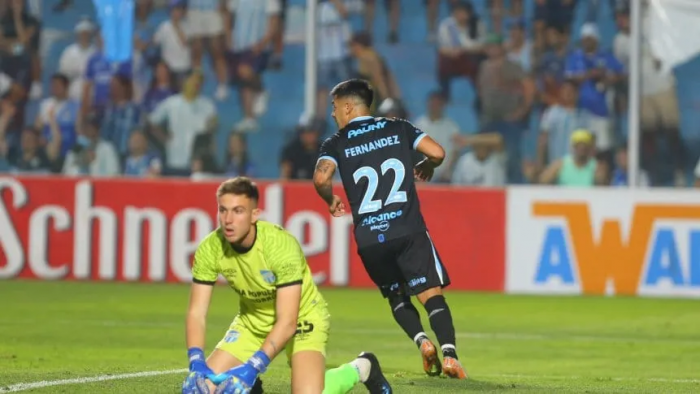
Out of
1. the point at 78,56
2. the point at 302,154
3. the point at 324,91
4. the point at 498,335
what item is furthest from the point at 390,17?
the point at 498,335

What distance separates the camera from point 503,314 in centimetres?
1390

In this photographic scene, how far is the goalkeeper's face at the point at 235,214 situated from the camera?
6324 mm

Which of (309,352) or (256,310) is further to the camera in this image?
(256,310)

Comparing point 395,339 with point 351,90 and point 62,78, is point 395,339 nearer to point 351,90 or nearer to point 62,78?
point 351,90

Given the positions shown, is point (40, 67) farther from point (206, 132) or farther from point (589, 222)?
point (589, 222)

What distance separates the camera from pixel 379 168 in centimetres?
862

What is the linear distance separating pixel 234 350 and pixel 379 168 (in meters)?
2.03

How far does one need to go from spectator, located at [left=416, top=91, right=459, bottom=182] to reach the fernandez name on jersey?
8.68 m

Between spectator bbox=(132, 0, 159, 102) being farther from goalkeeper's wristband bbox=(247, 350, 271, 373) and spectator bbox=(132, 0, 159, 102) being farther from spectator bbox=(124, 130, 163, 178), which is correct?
goalkeeper's wristband bbox=(247, 350, 271, 373)

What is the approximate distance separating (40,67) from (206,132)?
2979mm

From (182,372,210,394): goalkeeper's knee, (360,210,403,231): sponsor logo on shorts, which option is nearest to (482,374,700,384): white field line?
(360,210,403,231): sponsor logo on shorts

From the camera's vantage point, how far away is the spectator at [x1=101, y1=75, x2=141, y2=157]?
18641 millimetres

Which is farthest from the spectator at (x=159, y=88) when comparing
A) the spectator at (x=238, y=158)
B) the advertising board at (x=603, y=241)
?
the advertising board at (x=603, y=241)

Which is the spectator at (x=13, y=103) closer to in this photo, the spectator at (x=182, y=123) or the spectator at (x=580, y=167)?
the spectator at (x=182, y=123)
